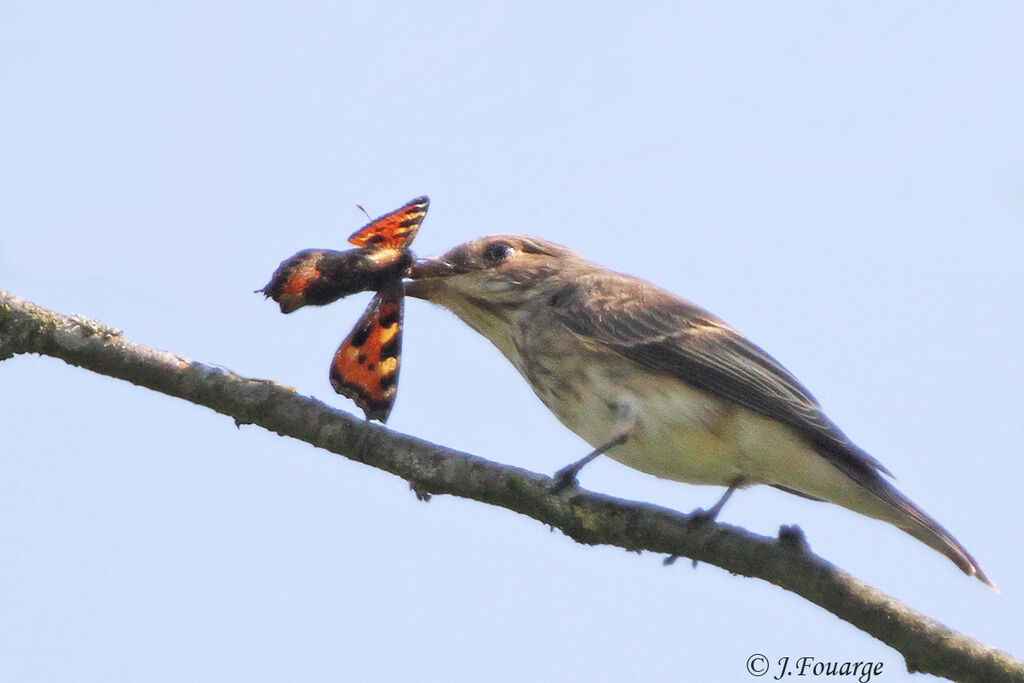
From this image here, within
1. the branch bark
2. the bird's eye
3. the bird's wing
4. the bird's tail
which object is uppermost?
the bird's eye

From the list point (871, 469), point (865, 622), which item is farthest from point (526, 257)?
point (865, 622)

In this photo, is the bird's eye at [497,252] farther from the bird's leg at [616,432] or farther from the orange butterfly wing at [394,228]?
the bird's leg at [616,432]

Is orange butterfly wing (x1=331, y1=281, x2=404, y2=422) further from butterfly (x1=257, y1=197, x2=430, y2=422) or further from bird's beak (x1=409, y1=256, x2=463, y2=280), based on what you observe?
bird's beak (x1=409, y1=256, x2=463, y2=280)

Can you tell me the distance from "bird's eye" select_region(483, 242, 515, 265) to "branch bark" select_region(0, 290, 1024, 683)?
2.32 m

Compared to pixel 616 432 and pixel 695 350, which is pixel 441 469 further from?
pixel 695 350

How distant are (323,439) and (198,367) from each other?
57cm

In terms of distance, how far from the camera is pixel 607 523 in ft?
13.5

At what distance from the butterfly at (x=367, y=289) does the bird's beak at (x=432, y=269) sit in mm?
578

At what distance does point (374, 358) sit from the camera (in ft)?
15.9

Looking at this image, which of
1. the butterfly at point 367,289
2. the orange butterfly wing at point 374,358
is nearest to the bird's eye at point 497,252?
the butterfly at point 367,289

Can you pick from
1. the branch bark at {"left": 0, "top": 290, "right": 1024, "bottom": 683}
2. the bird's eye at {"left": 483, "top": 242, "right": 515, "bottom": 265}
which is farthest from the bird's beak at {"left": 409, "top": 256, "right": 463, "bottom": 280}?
the branch bark at {"left": 0, "top": 290, "right": 1024, "bottom": 683}

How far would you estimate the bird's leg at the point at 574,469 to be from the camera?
4.18m

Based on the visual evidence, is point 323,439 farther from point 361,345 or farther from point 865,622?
point 865,622

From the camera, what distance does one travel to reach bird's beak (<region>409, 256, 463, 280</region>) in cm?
602
